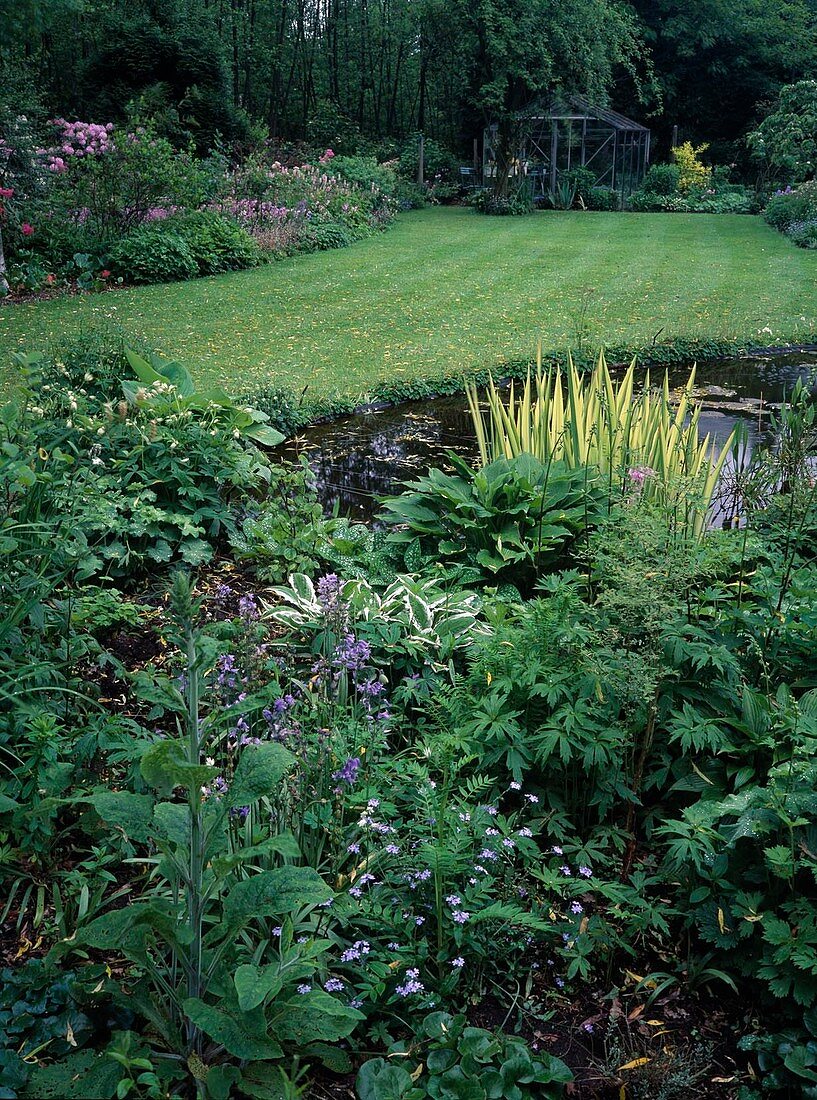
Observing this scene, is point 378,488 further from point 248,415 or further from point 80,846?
point 80,846

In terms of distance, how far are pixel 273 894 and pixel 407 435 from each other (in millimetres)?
4946

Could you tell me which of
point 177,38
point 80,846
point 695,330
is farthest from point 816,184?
point 80,846

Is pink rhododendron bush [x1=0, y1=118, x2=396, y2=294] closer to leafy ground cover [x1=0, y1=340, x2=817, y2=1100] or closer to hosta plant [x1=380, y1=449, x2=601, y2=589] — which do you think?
hosta plant [x1=380, y1=449, x2=601, y2=589]

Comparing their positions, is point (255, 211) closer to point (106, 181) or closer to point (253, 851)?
point (106, 181)

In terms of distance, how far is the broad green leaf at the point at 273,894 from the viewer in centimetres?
173

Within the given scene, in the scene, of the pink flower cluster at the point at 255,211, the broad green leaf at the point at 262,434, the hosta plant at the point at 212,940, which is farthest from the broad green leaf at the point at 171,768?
the pink flower cluster at the point at 255,211

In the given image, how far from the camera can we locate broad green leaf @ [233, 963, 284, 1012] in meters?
1.56

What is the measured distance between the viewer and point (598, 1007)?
2055 mm

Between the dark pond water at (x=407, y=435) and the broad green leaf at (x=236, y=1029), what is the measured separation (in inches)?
136

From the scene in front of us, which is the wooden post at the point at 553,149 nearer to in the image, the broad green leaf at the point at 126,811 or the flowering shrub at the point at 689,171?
the flowering shrub at the point at 689,171

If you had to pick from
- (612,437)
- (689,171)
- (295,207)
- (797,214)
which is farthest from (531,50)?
(612,437)

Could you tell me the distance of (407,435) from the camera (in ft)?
21.2

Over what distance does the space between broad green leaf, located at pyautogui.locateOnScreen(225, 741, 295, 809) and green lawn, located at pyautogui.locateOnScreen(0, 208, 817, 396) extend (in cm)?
446

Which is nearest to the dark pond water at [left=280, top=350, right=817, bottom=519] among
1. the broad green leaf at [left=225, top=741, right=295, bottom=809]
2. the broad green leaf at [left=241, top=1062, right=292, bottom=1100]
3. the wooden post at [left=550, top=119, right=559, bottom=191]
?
the broad green leaf at [left=225, top=741, right=295, bottom=809]
